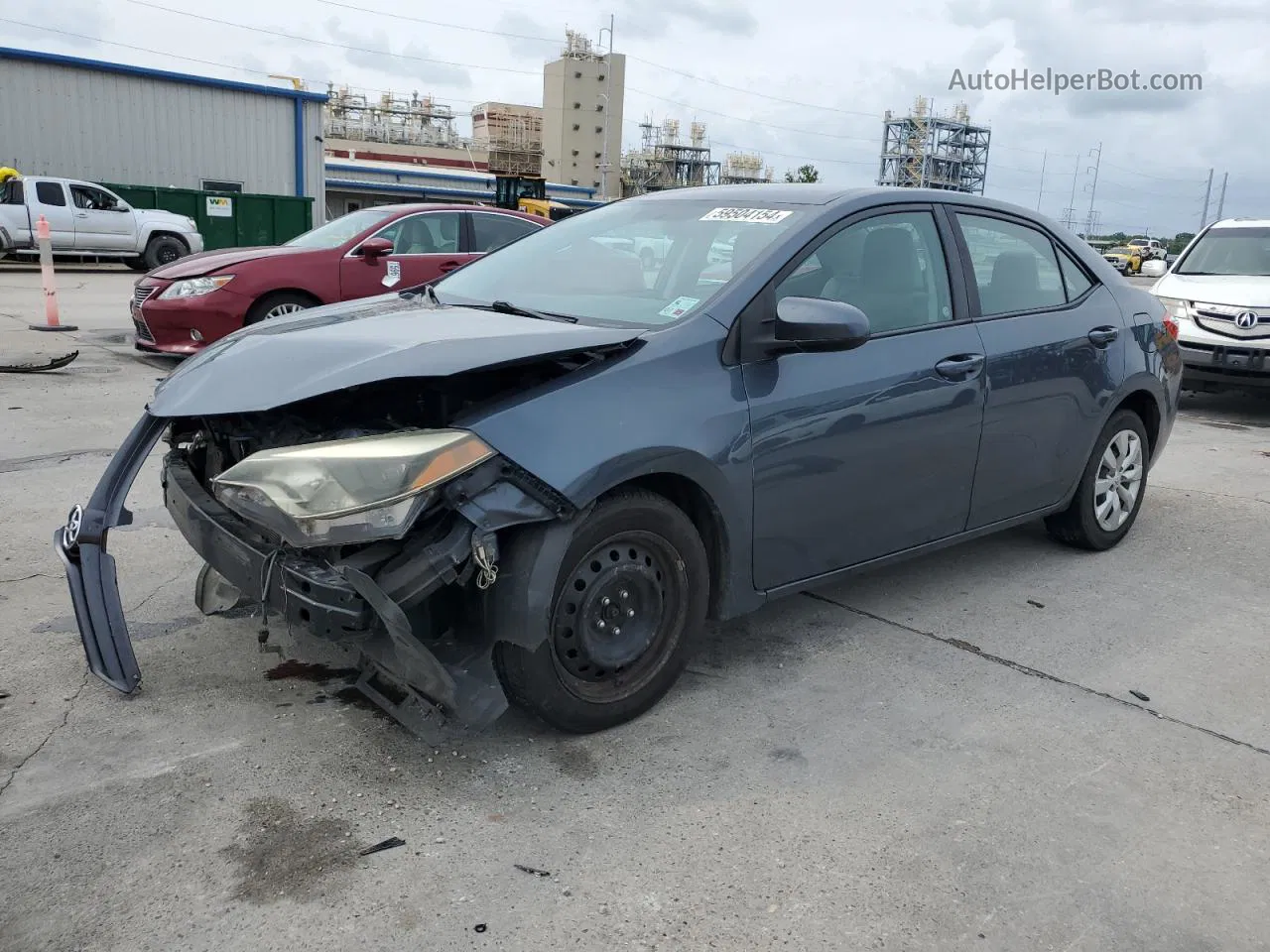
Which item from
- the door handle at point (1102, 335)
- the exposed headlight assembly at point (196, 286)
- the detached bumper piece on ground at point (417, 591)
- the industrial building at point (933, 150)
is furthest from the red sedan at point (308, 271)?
the industrial building at point (933, 150)

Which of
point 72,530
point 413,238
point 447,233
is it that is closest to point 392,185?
point 447,233

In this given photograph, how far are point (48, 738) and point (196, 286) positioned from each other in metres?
6.60

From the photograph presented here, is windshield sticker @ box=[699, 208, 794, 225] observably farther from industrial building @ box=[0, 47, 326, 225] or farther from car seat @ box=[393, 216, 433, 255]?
industrial building @ box=[0, 47, 326, 225]

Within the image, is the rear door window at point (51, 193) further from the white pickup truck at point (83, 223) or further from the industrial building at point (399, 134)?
the industrial building at point (399, 134)

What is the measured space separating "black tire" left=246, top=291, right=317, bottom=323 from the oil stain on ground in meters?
6.94

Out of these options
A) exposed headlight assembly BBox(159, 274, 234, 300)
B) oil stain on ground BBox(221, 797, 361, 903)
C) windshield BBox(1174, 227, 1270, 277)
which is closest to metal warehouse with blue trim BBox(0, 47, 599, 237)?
exposed headlight assembly BBox(159, 274, 234, 300)

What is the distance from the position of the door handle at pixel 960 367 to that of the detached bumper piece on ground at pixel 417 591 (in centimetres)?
181

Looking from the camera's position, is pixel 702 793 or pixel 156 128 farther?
pixel 156 128

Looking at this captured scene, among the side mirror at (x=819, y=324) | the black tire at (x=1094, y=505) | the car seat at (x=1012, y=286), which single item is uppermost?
the car seat at (x=1012, y=286)

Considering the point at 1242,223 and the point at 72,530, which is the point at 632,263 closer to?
the point at 72,530

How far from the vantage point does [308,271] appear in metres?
9.16

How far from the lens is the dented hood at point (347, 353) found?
277cm

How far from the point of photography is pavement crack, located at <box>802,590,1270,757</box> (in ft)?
11.0

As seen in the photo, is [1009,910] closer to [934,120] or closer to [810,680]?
[810,680]
